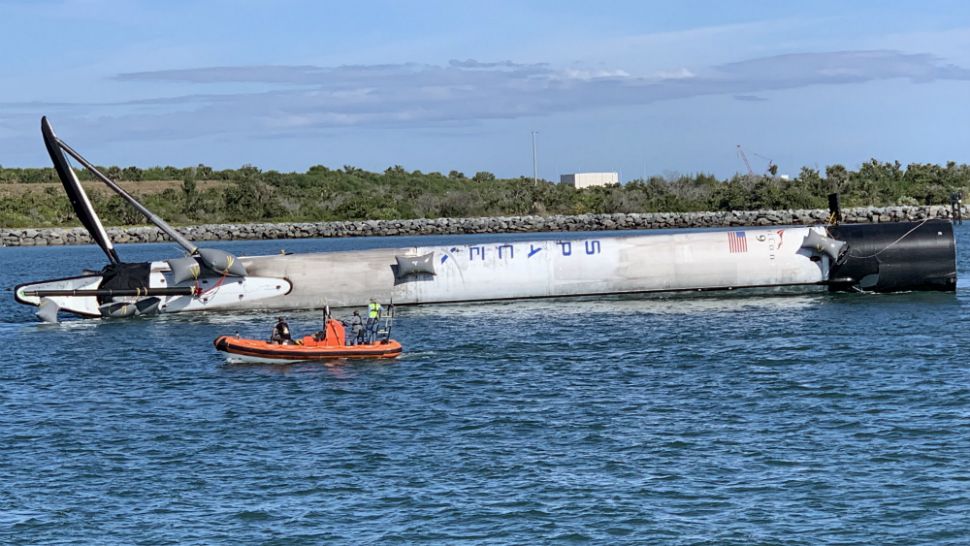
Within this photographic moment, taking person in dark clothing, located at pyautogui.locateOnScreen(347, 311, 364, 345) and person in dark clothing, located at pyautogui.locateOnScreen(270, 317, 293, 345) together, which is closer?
person in dark clothing, located at pyautogui.locateOnScreen(270, 317, 293, 345)

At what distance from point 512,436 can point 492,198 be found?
12433cm

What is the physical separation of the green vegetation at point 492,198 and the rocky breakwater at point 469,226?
9.78 m

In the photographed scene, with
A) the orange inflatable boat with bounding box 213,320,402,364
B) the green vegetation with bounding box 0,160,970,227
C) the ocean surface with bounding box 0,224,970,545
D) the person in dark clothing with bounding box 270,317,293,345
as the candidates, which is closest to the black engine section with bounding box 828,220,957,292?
the ocean surface with bounding box 0,224,970,545

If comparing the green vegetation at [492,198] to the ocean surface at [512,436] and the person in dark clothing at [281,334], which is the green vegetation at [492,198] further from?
the person in dark clothing at [281,334]

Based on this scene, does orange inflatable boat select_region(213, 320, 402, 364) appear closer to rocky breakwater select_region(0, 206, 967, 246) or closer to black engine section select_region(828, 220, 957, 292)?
black engine section select_region(828, 220, 957, 292)

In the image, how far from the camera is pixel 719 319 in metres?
46.4

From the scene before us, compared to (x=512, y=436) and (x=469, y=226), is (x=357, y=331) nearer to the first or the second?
(x=512, y=436)

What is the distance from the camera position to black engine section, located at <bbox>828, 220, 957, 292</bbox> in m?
50.5

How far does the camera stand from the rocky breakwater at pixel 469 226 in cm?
12069

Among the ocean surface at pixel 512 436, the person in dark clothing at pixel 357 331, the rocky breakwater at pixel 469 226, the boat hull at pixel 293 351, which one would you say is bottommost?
the ocean surface at pixel 512 436

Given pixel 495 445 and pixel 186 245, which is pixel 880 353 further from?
pixel 186 245

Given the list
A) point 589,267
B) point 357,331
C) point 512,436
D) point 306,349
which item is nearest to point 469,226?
point 589,267

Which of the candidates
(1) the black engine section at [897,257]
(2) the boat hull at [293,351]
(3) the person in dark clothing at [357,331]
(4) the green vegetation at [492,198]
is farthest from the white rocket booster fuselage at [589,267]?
(4) the green vegetation at [492,198]

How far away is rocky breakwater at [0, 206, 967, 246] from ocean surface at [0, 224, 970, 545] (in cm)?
7539
